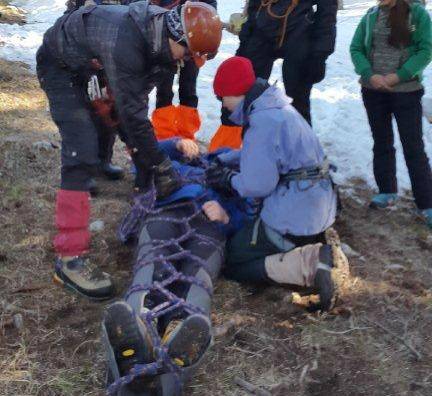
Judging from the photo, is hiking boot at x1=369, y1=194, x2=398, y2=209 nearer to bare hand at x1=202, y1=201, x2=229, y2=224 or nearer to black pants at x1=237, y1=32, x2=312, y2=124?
black pants at x1=237, y1=32, x2=312, y2=124

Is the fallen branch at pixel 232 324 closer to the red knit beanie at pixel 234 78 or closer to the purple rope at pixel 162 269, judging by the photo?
the purple rope at pixel 162 269

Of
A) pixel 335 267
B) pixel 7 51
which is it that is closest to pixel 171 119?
pixel 335 267

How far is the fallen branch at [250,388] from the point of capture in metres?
2.85

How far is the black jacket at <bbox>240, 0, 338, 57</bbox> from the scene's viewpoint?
4984mm

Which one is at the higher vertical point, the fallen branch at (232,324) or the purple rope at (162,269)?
the purple rope at (162,269)

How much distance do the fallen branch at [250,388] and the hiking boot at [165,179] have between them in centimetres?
136

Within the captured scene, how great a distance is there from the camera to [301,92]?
538 centimetres

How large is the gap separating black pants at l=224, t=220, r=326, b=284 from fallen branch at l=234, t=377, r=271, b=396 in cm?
90

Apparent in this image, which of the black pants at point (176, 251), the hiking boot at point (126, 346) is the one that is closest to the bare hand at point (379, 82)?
the black pants at point (176, 251)

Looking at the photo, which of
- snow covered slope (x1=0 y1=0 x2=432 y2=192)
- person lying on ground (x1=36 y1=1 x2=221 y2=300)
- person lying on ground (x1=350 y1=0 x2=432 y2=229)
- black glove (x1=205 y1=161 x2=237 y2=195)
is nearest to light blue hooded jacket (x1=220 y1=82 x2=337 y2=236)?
black glove (x1=205 y1=161 x2=237 y2=195)

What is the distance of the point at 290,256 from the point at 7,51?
27.5 feet

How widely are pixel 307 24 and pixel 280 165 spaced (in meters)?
2.03

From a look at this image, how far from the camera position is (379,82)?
477cm

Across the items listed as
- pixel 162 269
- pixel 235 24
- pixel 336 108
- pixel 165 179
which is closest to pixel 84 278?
pixel 162 269
